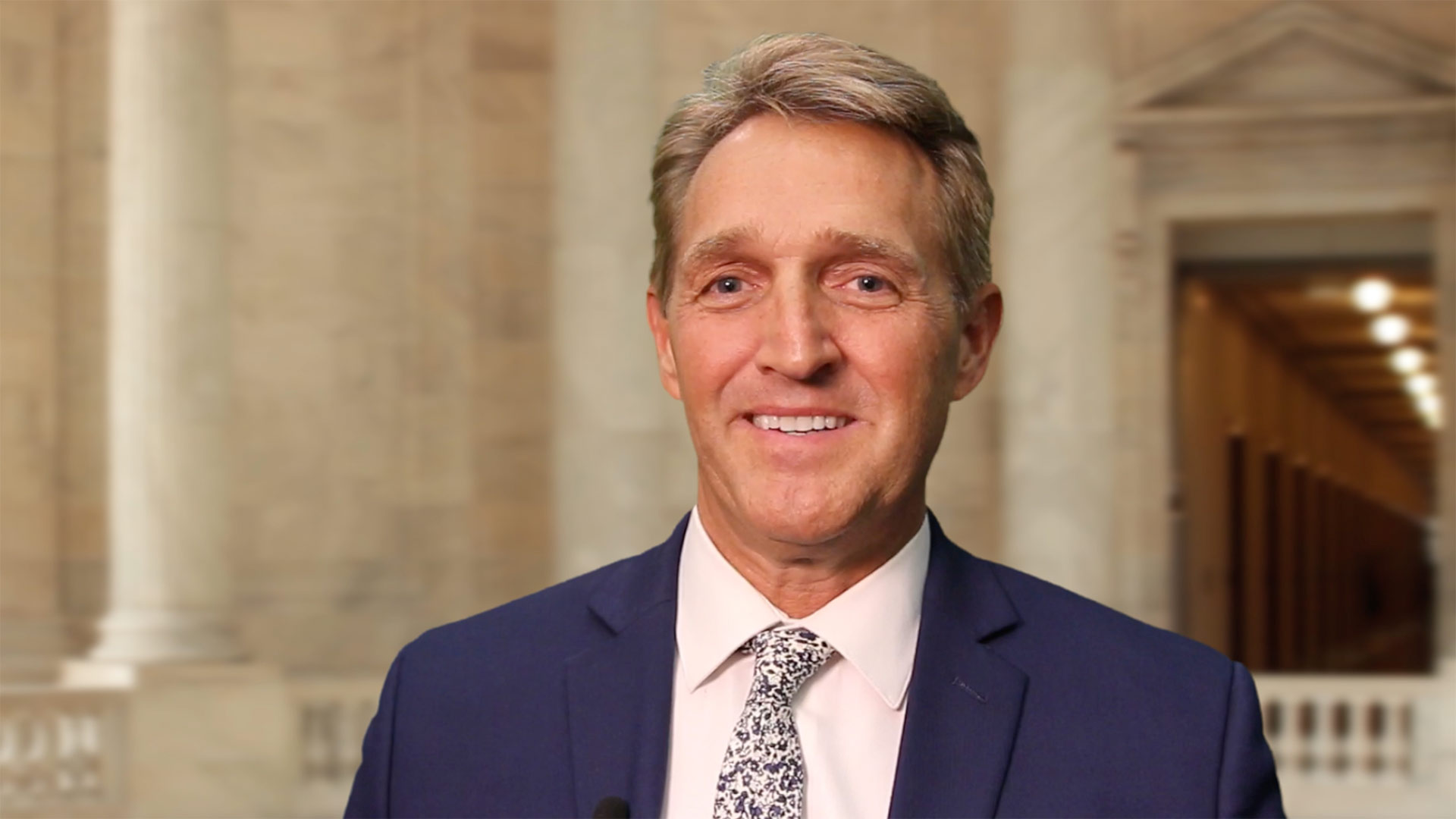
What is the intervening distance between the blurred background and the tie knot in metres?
11.5

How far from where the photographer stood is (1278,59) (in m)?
16.7

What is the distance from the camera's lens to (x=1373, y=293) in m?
22.5

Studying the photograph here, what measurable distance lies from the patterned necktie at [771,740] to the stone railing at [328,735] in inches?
508

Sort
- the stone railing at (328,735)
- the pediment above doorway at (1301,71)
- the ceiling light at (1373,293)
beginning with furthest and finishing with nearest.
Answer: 1. the ceiling light at (1373,293)
2. the pediment above doorway at (1301,71)
3. the stone railing at (328,735)

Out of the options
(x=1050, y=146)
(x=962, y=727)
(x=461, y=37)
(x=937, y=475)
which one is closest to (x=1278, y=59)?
(x=1050, y=146)

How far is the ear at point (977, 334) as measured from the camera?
133 inches

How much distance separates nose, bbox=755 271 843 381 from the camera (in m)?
3.08

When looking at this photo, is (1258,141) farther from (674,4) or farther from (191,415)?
(191,415)

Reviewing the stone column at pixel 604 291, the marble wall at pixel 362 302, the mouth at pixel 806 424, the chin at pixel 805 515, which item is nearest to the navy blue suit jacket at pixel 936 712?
the chin at pixel 805 515

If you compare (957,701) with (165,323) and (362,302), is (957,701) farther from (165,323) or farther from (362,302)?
(362,302)

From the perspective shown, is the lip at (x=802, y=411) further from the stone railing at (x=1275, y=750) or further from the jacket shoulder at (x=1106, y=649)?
the stone railing at (x=1275, y=750)

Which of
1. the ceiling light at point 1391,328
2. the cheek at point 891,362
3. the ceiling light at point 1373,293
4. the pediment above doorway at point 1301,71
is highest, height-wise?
the pediment above doorway at point 1301,71

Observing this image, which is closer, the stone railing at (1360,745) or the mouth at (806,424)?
the mouth at (806,424)

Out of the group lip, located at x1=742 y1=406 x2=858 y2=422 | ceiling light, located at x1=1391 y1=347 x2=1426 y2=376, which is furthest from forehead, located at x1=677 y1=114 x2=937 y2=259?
ceiling light, located at x1=1391 y1=347 x2=1426 y2=376
